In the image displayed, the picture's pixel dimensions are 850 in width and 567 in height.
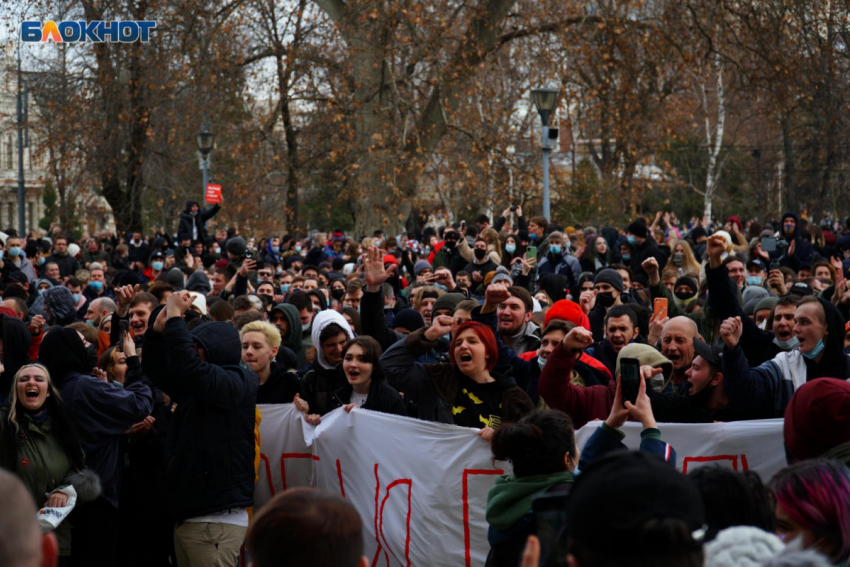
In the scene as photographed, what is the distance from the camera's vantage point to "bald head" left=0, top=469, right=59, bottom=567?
203cm

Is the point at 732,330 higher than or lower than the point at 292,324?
higher

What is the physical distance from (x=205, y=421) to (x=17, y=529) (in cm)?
308

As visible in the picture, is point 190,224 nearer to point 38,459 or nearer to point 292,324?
point 292,324

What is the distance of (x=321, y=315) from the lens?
657 cm

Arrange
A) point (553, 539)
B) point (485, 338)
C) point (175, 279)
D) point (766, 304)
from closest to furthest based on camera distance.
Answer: point (553, 539) < point (485, 338) < point (766, 304) < point (175, 279)

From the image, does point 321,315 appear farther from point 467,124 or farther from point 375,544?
point 467,124

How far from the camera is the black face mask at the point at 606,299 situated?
852 centimetres

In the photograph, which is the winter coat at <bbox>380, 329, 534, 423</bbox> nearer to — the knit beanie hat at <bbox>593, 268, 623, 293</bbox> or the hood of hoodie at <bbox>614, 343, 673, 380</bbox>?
the hood of hoodie at <bbox>614, 343, 673, 380</bbox>

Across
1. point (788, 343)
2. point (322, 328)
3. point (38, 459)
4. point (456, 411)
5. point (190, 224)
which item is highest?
point (190, 224)

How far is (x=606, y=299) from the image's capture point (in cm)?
854

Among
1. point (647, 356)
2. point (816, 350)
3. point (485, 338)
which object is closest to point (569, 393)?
point (647, 356)

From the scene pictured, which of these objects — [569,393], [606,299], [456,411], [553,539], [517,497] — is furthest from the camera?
[606,299]

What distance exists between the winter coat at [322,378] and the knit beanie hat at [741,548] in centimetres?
398

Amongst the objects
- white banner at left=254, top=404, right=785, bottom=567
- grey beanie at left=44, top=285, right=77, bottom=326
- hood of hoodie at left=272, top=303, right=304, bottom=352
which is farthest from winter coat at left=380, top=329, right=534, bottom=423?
grey beanie at left=44, top=285, right=77, bottom=326
